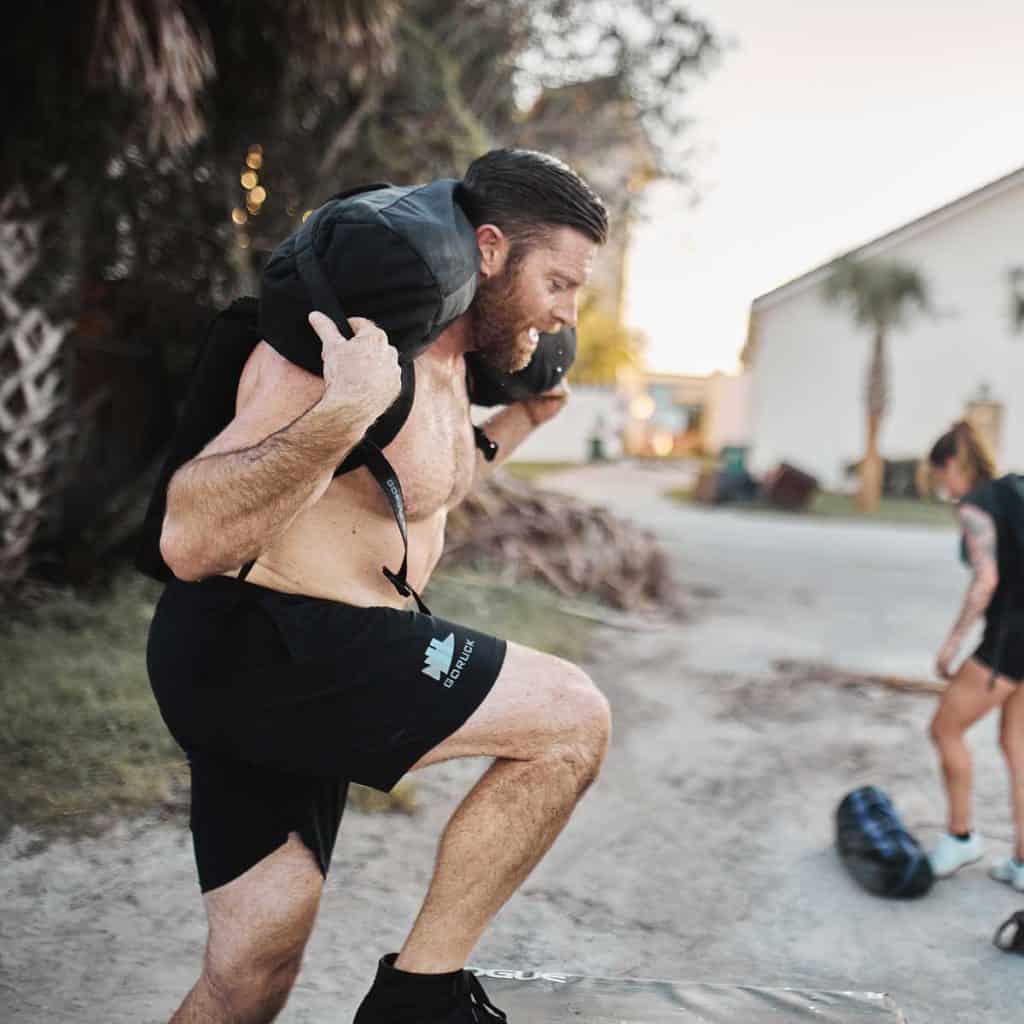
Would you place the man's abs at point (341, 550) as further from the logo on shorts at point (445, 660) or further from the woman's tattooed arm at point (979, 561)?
the woman's tattooed arm at point (979, 561)

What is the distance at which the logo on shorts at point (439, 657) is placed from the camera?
1.92 m

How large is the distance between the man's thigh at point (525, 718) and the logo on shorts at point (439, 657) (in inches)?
3.6

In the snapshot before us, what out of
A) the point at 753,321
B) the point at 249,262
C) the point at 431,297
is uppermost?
the point at 753,321

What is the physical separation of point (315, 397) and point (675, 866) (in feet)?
8.30

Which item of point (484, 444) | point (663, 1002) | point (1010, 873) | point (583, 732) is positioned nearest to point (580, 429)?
point (1010, 873)

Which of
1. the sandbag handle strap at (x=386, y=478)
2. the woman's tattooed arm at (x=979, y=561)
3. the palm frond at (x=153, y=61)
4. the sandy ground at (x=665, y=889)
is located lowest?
the sandy ground at (x=665, y=889)

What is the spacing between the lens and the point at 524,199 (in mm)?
2088

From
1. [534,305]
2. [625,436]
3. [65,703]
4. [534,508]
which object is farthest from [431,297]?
[625,436]

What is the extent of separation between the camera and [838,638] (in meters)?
7.82

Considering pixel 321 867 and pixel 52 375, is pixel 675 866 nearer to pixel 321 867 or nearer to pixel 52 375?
pixel 321 867

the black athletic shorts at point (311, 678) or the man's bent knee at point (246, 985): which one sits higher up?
the black athletic shorts at point (311, 678)

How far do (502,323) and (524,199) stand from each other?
0.24 metres

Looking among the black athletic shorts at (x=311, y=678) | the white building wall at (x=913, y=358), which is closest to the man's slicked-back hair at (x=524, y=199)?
the black athletic shorts at (x=311, y=678)

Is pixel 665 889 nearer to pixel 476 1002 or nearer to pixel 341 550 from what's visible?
pixel 476 1002
